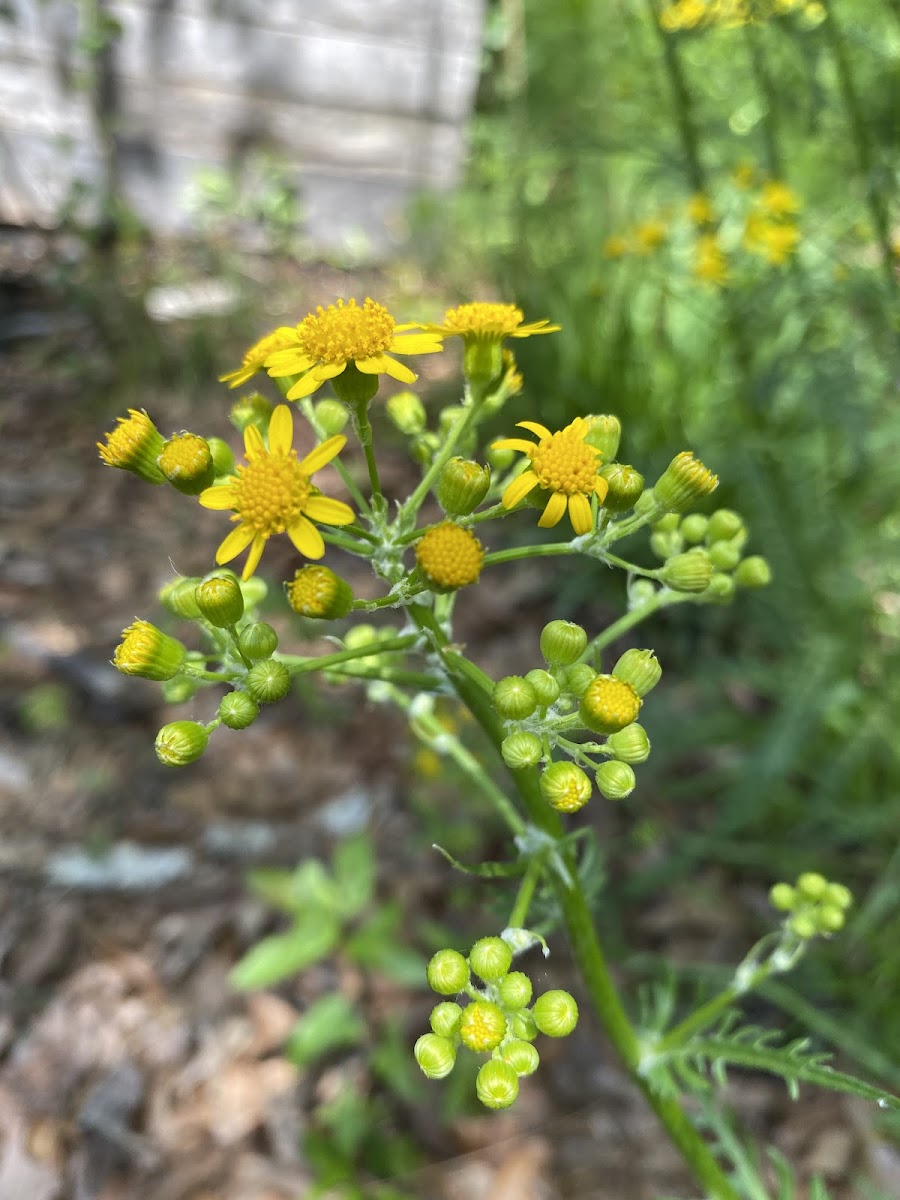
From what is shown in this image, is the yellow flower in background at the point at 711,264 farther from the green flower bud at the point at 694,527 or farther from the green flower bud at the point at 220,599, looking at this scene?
the green flower bud at the point at 220,599

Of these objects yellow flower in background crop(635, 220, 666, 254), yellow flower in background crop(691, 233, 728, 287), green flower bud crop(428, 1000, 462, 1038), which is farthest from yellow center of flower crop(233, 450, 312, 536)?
yellow flower in background crop(635, 220, 666, 254)

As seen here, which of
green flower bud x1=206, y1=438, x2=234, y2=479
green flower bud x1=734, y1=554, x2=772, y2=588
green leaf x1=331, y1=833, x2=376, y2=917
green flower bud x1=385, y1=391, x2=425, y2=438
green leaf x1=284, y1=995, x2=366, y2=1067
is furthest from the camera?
green leaf x1=331, y1=833, x2=376, y2=917

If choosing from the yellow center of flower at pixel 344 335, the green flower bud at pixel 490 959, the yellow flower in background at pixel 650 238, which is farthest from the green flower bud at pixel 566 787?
the yellow flower in background at pixel 650 238

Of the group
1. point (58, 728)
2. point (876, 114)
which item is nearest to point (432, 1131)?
point (58, 728)

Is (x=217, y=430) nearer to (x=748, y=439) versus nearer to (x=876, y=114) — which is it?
(x=748, y=439)

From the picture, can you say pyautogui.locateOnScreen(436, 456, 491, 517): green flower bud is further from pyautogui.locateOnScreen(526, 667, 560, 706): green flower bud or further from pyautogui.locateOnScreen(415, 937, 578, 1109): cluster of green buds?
pyautogui.locateOnScreen(415, 937, 578, 1109): cluster of green buds

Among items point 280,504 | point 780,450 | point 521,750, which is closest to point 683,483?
point 521,750

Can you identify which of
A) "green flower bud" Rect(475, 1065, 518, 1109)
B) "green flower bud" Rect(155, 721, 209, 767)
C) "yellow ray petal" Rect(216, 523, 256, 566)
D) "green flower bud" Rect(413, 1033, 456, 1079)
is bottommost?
"green flower bud" Rect(413, 1033, 456, 1079)
